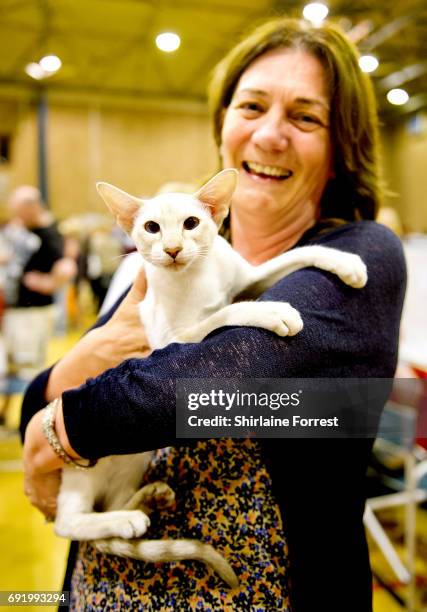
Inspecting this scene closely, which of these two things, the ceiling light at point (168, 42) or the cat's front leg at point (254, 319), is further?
the ceiling light at point (168, 42)

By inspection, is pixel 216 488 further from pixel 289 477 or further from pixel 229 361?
pixel 229 361

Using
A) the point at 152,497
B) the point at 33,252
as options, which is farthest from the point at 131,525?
the point at 33,252

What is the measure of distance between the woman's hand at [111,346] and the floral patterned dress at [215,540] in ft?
0.55

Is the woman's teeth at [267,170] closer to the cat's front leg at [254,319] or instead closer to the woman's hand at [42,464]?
the cat's front leg at [254,319]

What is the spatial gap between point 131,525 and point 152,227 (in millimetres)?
397

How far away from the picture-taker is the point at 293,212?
33.5 inches

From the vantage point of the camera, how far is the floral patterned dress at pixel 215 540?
2.28ft

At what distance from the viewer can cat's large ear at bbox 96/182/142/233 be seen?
638mm

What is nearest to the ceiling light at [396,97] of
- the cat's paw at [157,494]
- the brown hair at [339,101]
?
the brown hair at [339,101]

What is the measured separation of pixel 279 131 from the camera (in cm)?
74

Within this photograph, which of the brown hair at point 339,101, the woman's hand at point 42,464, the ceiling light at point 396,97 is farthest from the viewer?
the ceiling light at point 396,97

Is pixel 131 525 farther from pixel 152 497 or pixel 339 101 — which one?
pixel 339 101

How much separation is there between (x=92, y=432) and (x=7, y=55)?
40.7 inches

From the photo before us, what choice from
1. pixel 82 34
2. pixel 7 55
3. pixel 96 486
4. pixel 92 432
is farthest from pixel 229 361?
pixel 7 55
